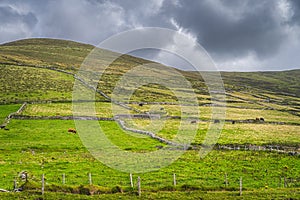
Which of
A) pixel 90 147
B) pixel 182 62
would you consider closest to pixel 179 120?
pixel 90 147

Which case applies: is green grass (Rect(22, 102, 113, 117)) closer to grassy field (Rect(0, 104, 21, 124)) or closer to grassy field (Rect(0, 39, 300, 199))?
grassy field (Rect(0, 39, 300, 199))

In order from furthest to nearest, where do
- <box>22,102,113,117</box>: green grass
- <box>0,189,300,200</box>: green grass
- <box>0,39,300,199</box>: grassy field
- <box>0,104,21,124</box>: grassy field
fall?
1. <box>22,102,113,117</box>: green grass
2. <box>0,104,21,124</box>: grassy field
3. <box>0,39,300,199</box>: grassy field
4. <box>0,189,300,200</box>: green grass

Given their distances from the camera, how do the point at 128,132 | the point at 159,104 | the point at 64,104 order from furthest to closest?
the point at 159,104, the point at 64,104, the point at 128,132

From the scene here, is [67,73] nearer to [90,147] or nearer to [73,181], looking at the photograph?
[90,147]

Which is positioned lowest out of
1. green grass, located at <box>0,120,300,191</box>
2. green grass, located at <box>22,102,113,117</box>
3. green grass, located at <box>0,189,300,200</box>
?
green grass, located at <box>0,189,300,200</box>

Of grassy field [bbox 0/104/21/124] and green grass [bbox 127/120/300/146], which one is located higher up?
grassy field [bbox 0/104/21/124]

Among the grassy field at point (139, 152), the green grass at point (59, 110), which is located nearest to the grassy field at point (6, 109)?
the grassy field at point (139, 152)

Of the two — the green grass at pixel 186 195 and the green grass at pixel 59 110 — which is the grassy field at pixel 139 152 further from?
the green grass at pixel 59 110

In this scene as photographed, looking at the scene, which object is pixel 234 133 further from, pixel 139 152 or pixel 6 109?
pixel 6 109

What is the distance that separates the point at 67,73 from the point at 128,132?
309ft

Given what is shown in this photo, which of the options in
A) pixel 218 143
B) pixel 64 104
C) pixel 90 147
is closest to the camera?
pixel 90 147

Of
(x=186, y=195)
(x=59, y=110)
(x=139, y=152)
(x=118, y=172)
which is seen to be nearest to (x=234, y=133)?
(x=139, y=152)

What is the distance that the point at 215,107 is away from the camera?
12419 centimetres

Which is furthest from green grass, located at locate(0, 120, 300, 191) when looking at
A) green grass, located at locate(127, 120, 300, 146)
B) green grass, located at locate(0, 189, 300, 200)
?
green grass, located at locate(127, 120, 300, 146)
